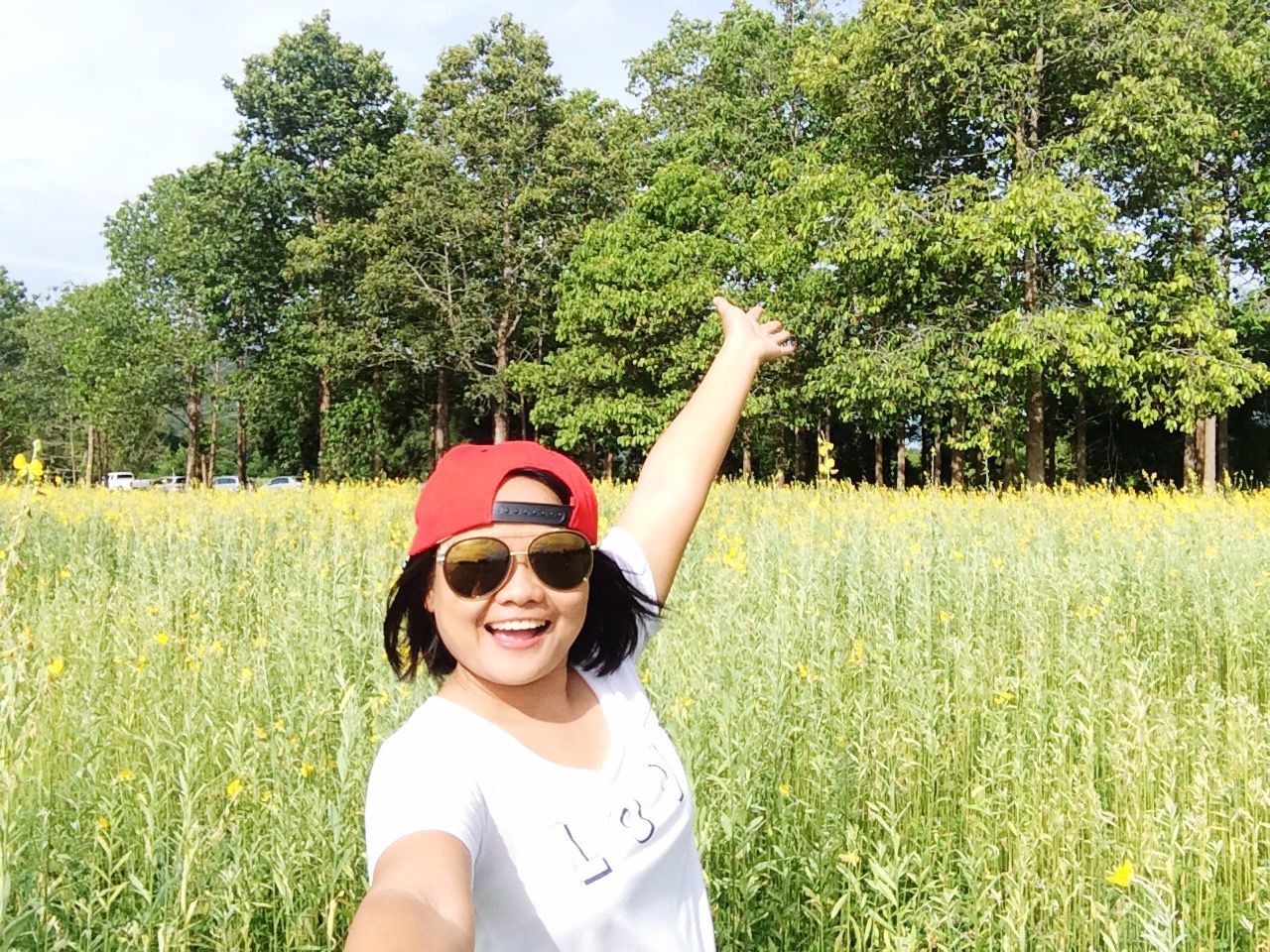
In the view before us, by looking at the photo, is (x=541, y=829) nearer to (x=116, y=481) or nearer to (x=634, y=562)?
(x=634, y=562)

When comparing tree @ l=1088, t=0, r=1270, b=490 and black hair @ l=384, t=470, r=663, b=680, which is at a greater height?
tree @ l=1088, t=0, r=1270, b=490

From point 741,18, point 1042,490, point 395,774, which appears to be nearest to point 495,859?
point 395,774

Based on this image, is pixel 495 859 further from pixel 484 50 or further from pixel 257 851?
pixel 484 50

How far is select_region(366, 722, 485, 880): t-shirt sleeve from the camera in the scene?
1.11 meters

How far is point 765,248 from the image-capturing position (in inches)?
733

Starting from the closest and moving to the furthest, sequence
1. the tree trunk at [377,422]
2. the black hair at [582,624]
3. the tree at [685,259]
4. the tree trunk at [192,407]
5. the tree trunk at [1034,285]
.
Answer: the black hair at [582,624] → the tree trunk at [1034,285] → the tree at [685,259] → the tree trunk at [377,422] → the tree trunk at [192,407]

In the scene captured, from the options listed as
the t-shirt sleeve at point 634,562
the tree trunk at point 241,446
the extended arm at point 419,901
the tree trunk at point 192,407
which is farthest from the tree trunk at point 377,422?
the extended arm at point 419,901

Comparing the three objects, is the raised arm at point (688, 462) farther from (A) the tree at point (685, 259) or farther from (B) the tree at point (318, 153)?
(B) the tree at point (318, 153)

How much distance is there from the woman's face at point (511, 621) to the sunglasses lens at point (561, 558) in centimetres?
1

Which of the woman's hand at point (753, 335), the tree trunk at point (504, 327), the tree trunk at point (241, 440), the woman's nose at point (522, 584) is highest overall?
the tree trunk at point (504, 327)

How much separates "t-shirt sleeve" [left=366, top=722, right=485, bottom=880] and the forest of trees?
595cm

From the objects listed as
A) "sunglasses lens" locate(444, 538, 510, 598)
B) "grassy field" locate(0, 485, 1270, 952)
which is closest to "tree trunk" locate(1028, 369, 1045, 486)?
"grassy field" locate(0, 485, 1270, 952)

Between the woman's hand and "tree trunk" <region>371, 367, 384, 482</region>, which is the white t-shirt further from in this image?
"tree trunk" <region>371, 367, 384, 482</region>

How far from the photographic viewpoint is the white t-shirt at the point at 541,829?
1146 mm
